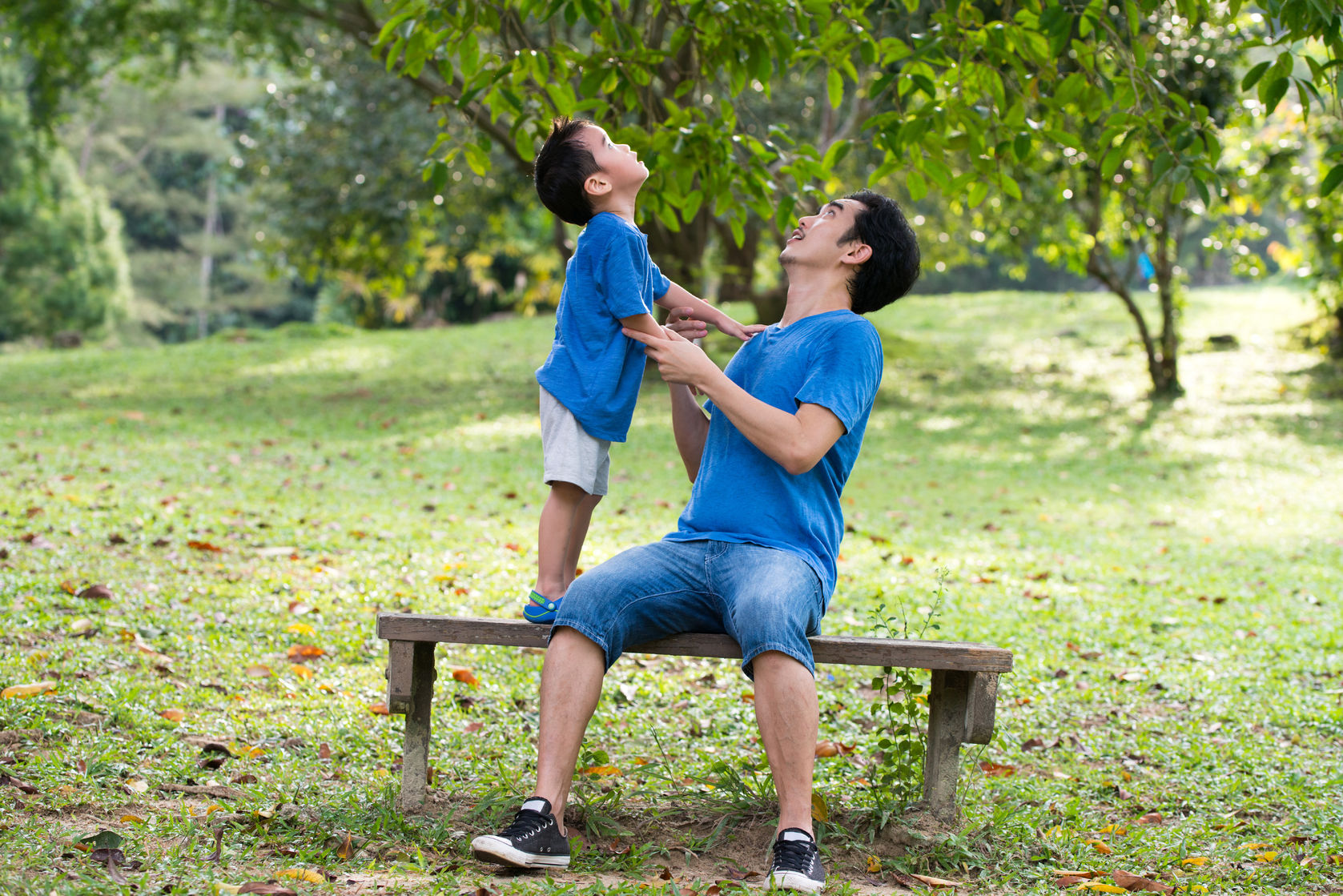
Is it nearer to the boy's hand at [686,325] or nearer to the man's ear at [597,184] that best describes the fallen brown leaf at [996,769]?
the boy's hand at [686,325]

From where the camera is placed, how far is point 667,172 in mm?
4367

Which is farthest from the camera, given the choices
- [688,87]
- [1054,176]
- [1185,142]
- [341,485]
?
[1054,176]

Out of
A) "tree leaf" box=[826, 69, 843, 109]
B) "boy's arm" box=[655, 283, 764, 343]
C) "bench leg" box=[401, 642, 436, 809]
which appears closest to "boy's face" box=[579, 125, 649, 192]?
"boy's arm" box=[655, 283, 764, 343]

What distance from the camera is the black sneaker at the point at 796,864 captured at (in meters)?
2.74

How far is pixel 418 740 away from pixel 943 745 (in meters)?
1.56

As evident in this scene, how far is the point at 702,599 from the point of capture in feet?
10.3

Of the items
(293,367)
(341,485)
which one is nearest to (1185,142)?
(341,485)

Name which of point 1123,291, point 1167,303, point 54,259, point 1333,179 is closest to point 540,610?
point 1333,179

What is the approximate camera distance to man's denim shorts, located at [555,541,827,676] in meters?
2.93

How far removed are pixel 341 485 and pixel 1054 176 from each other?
39.2 feet

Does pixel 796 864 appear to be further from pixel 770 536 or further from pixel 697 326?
pixel 697 326

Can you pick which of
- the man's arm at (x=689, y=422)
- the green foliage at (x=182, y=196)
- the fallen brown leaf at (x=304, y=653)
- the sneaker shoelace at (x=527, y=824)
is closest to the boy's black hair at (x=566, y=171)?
the man's arm at (x=689, y=422)

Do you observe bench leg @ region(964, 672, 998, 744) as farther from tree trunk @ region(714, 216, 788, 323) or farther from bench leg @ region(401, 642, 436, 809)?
tree trunk @ region(714, 216, 788, 323)

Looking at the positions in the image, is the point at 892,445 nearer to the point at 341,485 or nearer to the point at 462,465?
the point at 462,465
